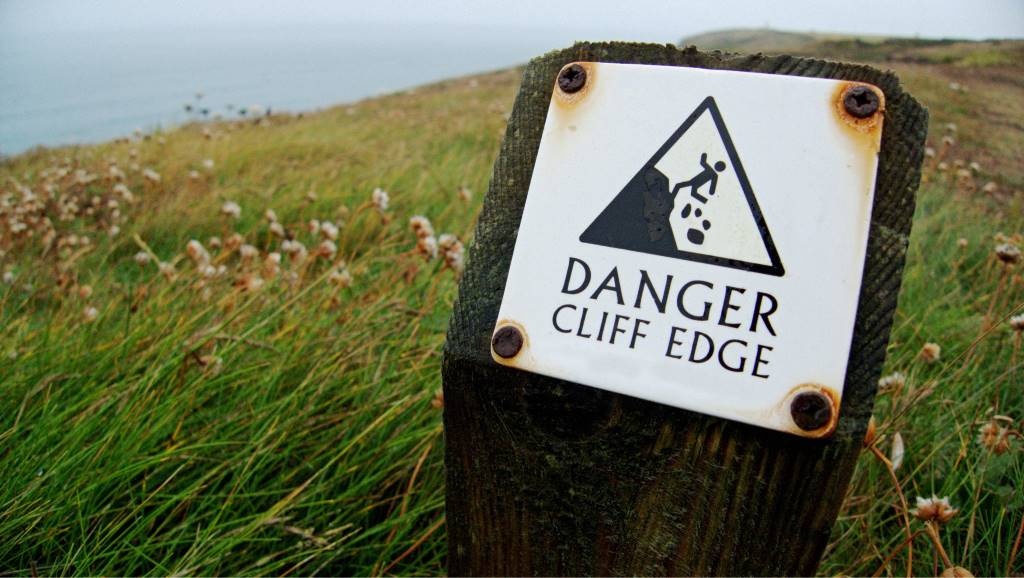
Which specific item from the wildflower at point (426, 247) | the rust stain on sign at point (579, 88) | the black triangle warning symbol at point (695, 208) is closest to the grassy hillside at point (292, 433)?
the wildflower at point (426, 247)

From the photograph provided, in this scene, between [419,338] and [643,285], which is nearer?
[643,285]

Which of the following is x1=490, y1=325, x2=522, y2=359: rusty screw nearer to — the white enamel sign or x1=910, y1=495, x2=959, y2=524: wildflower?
the white enamel sign

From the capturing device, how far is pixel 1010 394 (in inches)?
73.4

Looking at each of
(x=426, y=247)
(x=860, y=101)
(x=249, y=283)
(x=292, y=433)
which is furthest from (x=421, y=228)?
(x=860, y=101)

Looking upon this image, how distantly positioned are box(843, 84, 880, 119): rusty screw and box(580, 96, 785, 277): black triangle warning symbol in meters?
0.14

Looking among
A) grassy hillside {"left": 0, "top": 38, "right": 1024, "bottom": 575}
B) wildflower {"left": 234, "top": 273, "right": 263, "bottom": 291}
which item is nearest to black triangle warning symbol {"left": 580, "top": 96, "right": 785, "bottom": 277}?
grassy hillside {"left": 0, "top": 38, "right": 1024, "bottom": 575}

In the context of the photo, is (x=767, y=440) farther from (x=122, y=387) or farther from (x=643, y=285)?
(x=122, y=387)

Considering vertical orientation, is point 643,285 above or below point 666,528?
above

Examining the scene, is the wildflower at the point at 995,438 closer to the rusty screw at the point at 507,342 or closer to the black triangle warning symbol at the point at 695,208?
the black triangle warning symbol at the point at 695,208

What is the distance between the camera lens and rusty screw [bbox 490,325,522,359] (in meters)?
0.90

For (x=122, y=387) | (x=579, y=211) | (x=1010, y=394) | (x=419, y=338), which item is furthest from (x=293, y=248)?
(x=1010, y=394)

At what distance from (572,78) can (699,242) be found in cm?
30

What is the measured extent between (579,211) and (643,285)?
0.43ft

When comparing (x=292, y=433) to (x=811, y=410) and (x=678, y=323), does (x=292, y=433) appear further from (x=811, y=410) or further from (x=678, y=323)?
(x=811, y=410)
